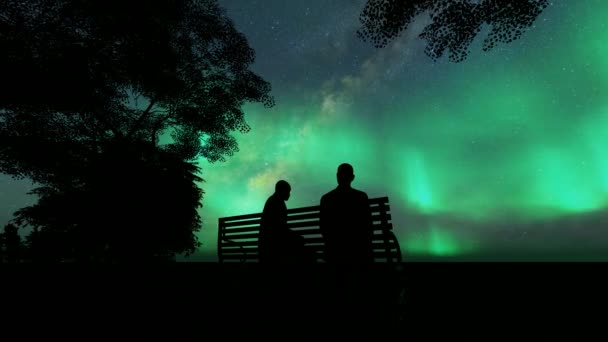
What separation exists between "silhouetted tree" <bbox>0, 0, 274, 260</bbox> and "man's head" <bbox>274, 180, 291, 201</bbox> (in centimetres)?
1259

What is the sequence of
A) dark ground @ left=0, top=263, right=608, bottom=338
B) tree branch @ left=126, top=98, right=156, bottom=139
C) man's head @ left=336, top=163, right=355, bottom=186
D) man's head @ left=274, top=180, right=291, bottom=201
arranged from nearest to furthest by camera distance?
dark ground @ left=0, top=263, right=608, bottom=338, man's head @ left=336, top=163, right=355, bottom=186, man's head @ left=274, top=180, right=291, bottom=201, tree branch @ left=126, top=98, right=156, bottom=139

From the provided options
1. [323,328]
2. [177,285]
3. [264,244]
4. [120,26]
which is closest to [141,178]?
[120,26]

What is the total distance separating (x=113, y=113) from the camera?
647 inches

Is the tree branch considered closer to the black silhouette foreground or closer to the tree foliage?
the tree foliage

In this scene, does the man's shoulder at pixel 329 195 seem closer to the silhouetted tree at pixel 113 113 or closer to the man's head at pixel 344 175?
the man's head at pixel 344 175

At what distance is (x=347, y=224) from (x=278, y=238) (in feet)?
4.94

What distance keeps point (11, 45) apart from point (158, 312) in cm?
1293

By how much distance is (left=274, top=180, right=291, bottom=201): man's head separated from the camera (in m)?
5.24

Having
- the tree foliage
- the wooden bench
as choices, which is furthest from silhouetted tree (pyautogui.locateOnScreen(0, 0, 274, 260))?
the wooden bench

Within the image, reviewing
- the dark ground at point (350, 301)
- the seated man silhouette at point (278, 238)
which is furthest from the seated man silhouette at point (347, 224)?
the seated man silhouette at point (278, 238)

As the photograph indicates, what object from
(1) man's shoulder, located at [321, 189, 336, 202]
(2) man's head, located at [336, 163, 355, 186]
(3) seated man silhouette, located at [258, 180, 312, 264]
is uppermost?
(2) man's head, located at [336, 163, 355, 186]

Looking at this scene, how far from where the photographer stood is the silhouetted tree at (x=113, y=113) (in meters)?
12.4

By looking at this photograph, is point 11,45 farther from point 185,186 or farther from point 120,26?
point 185,186

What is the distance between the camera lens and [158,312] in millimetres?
4262
